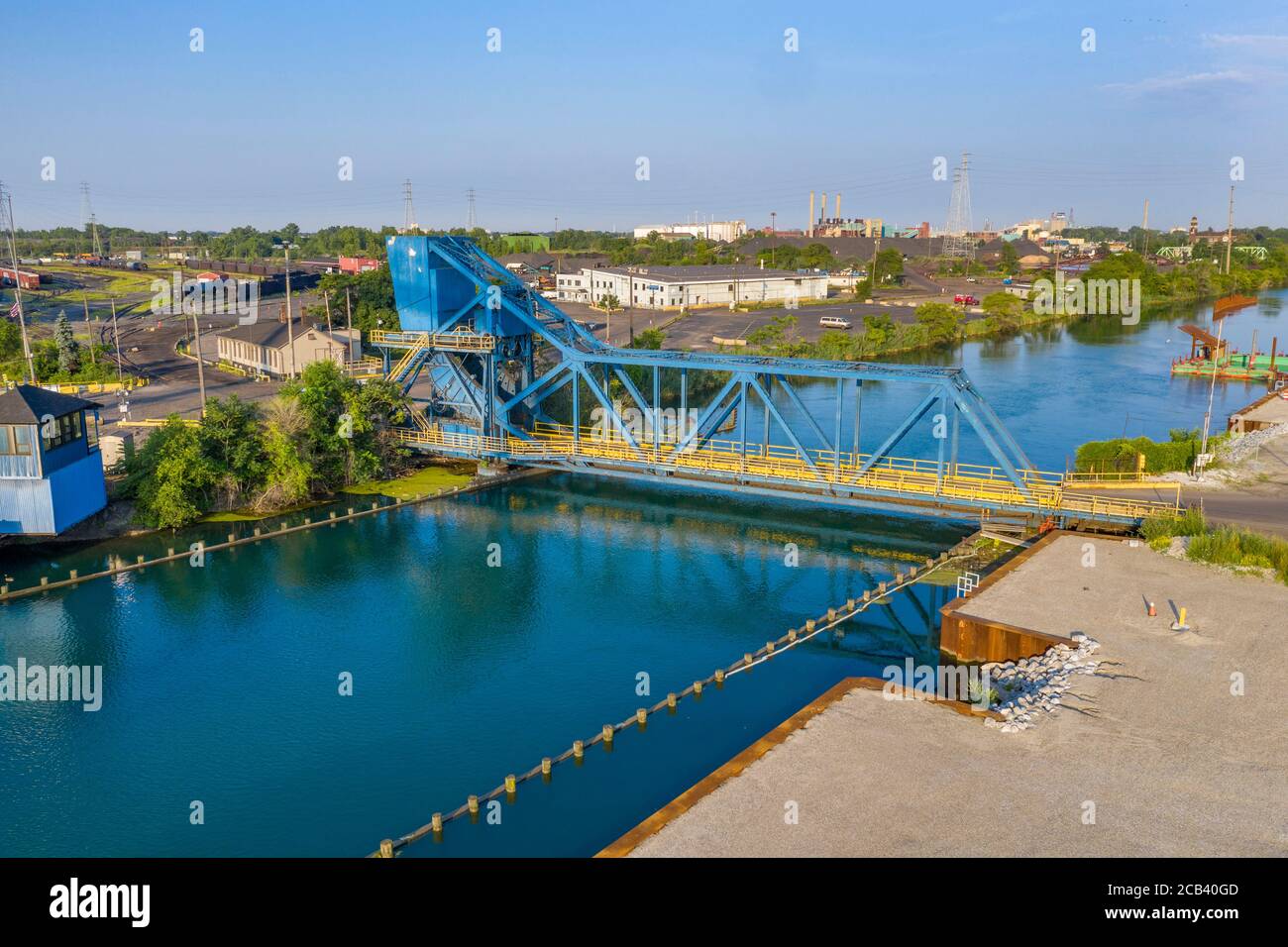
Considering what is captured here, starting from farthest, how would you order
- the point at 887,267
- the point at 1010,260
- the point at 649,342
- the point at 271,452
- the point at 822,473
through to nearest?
the point at 1010,260, the point at 887,267, the point at 649,342, the point at 271,452, the point at 822,473

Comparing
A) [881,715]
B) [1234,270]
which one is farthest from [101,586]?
[1234,270]

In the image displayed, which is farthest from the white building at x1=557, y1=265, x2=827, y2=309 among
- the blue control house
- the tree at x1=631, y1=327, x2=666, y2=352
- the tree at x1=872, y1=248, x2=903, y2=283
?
the blue control house

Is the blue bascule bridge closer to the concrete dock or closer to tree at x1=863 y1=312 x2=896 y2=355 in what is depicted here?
the concrete dock

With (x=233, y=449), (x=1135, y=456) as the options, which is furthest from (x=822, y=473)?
(x=233, y=449)

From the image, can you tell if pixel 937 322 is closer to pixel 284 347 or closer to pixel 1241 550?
pixel 284 347

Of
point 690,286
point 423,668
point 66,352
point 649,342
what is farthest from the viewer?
point 690,286

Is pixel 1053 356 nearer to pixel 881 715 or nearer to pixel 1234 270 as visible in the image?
pixel 881 715
